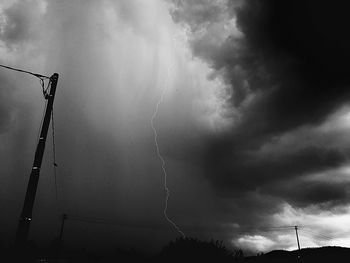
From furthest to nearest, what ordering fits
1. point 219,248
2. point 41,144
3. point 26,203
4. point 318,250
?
point 318,250 < point 219,248 < point 41,144 < point 26,203

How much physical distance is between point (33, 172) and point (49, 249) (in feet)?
407

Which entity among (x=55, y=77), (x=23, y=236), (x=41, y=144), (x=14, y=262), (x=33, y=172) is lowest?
(x=14, y=262)

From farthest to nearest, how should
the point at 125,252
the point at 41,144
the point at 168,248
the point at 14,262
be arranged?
1. the point at 125,252
2. the point at 168,248
3. the point at 41,144
4. the point at 14,262

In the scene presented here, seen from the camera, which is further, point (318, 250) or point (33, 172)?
point (318, 250)

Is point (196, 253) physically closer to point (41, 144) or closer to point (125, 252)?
point (125, 252)

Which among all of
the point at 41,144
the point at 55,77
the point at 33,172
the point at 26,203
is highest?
the point at 55,77

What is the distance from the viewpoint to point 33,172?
1270cm

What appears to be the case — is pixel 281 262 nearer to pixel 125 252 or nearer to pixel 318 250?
pixel 125 252

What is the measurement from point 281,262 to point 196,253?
25491 mm

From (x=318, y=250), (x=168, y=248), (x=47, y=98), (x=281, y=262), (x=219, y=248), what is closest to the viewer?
(x=47, y=98)

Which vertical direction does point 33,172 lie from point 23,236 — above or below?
above

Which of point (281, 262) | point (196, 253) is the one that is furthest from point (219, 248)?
point (281, 262)

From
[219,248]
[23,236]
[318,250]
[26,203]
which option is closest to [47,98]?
[26,203]

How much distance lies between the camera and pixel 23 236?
11602 millimetres
